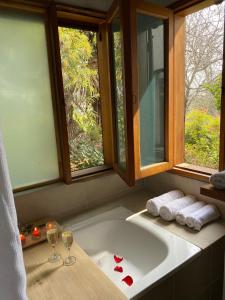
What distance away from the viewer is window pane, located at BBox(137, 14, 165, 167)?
1554 millimetres

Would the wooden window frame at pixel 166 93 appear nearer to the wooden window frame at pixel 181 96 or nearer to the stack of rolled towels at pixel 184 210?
the wooden window frame at pixel 181 96

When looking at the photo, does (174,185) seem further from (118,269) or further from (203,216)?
(118,269)

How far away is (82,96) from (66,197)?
1.08 meters

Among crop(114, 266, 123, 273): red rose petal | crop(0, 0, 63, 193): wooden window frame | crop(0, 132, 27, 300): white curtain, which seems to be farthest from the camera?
crop(114, 266, 123, 273): red rose petal

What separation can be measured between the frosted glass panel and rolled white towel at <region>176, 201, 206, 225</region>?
99 centimetres

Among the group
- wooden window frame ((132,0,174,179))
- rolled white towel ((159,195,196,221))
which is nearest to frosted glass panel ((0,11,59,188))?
wooden window frame ((132,0,174,179))

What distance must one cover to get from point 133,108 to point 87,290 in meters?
1.02

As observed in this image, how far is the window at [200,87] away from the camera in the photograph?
5.01 ft

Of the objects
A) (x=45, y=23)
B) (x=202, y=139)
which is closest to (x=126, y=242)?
(x=202, y=139)

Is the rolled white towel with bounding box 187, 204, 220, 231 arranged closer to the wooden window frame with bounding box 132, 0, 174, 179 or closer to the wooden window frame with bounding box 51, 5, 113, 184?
the wooden window frame with bounding box 132, 0, 174, 179

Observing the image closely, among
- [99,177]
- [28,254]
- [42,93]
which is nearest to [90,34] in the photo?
[42,93]

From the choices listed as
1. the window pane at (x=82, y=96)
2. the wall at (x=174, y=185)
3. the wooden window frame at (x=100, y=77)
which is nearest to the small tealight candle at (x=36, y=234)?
the wooden window frame at (x=100, y=77)

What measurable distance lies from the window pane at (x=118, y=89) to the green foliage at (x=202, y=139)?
0.57 m

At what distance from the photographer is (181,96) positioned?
177cm
